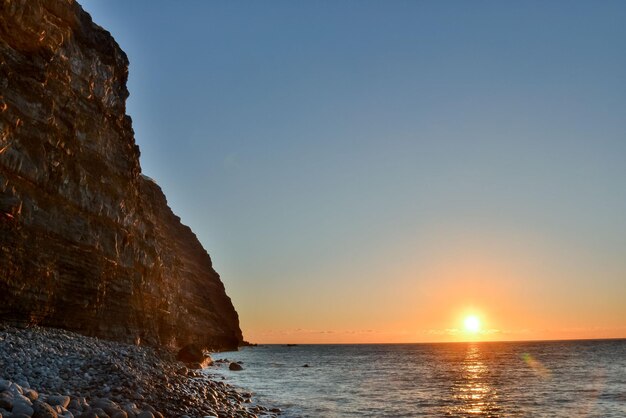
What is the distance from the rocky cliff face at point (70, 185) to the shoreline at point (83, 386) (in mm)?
Answer: 4400

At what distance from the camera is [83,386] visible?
17375 millimetres

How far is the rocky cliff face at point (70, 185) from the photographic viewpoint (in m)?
28.0

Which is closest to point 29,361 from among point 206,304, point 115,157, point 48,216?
point 48,216

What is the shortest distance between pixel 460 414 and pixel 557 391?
1593 cm

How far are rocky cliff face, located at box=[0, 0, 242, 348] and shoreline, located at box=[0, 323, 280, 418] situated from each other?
4.40m

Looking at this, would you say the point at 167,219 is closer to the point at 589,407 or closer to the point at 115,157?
the point at 115,157

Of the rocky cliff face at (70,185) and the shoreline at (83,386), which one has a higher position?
the rocky cliff face at (70,185)

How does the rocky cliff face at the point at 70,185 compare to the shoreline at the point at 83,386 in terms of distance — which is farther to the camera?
the rocky cliff face at the point at 70,185

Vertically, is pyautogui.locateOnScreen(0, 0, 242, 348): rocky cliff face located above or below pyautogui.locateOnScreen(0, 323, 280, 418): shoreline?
above

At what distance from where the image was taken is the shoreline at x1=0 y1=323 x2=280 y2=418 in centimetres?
1356

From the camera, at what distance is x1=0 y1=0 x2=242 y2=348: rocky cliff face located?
28.0 meters

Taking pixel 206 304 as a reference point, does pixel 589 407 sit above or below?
below

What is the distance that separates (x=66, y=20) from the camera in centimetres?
3644

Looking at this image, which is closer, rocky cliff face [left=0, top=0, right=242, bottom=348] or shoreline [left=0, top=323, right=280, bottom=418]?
shoreline [left=0, top=323, right=280, bottom=418]
